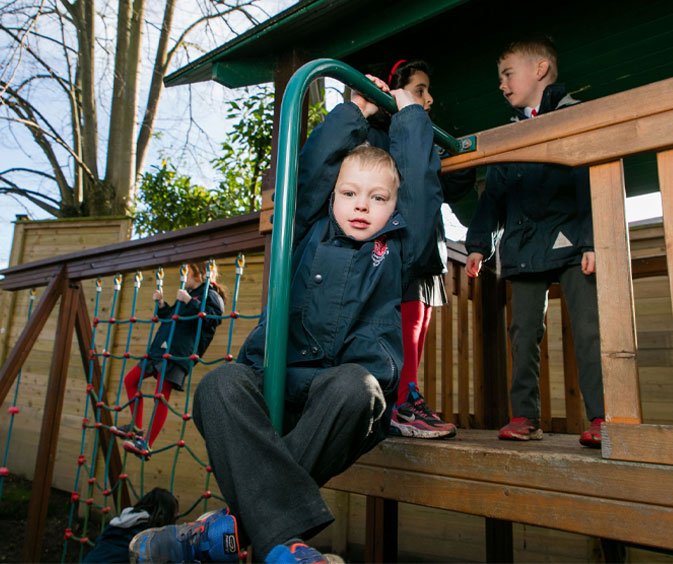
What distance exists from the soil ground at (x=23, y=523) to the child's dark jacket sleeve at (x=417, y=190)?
17.7ft

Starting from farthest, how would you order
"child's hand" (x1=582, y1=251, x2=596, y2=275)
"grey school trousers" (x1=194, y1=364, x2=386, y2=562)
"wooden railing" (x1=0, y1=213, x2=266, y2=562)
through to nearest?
"wooden railing" (x1=0, y1=213, x2=266, y2=562) → "child's hand" (x1=582, y1=251, x2=596, y2=275) → "grey school trousers" (x1=194, y1=364, x2=386, y2=562)

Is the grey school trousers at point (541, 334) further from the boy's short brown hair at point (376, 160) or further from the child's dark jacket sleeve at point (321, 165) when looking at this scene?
the child's dark jacket sleeve at point (321, 165)

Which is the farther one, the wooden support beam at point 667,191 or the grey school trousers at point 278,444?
the wooden support beam at point 667,191

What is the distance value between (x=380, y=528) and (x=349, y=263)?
173cm

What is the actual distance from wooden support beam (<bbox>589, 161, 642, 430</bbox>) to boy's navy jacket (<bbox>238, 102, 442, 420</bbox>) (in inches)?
16.8

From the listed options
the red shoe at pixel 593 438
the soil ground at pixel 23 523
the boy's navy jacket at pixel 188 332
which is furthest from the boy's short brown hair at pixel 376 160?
the soil ground at pixel 23 523

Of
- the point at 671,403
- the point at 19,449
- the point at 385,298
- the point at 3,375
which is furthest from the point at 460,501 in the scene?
the point at 19,449

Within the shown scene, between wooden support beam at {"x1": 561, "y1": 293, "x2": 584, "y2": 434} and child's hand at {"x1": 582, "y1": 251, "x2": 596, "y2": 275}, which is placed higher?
child's hand at {"x1": 582, "y1": 251, "x2": 596, "y2": 275}

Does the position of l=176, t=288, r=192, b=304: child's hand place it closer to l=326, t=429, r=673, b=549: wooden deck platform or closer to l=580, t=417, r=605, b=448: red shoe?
l=326, t=429, r=673, b=549: wooden deck platform

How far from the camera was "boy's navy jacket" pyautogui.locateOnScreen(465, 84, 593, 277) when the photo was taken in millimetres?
1947

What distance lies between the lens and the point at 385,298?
143 cm

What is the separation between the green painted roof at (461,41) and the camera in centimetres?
229

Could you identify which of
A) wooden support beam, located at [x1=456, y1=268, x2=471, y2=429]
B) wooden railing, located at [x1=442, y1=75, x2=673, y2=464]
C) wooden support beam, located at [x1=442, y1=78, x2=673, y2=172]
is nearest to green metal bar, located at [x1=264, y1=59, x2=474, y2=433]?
wooden support beam, located at [x1=442, y1=78, x2=673, y2=172]

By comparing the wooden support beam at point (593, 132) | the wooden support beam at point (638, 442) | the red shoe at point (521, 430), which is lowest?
the red shoe at point (521, 430)
